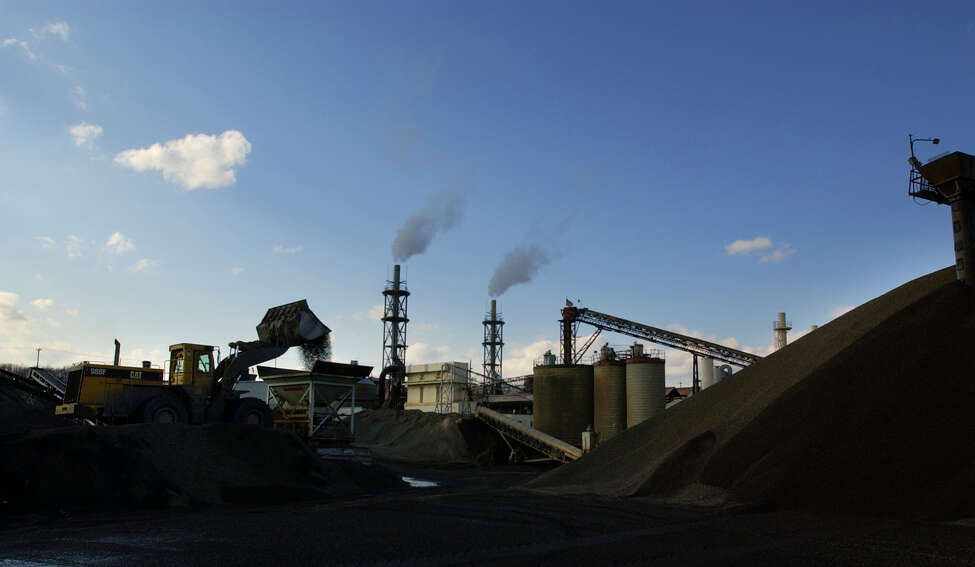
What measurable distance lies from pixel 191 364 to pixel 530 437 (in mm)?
18302

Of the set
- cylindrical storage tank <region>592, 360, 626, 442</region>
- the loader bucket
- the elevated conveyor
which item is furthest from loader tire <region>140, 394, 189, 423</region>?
cylindrical storage tank <region>592, 360, 626, 442</region>

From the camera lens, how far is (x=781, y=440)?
14.3 metres

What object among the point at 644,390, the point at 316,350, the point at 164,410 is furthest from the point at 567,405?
the point at 164,410

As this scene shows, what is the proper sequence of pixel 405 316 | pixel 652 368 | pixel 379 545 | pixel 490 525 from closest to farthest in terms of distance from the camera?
pixel 379 545, pixel 490 525, pixel 652 368, pixel 405 316

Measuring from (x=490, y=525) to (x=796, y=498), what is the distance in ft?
19.7

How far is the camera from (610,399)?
35562 millimetres

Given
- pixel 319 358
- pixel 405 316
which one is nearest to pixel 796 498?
pixel 319 358

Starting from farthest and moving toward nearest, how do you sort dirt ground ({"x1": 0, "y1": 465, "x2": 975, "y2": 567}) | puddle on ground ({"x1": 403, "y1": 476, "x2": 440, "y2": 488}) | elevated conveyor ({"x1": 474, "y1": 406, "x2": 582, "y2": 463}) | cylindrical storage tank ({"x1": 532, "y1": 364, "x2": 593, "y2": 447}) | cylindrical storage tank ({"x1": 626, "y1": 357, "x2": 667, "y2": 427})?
cylindrical storage tank ({"x1": 532, "y1": 364, "x2": 593, "y2": 447}) < cylindrical storage tank ({"x1": 626, "y1": 357, "x2": 667, "y2": 427}) < elevated conveyor ({"x1": 474, "y1": 406, "x2": 582, "y2": 463}) < puddle on ground ({"x1": 403, "y1": 476, "x2": 440, "y2": 488}) < dirt ground ({"x1": 0, "y1": 465, "x2": 975, "y2": 567})

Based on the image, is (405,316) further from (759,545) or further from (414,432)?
(759,545)

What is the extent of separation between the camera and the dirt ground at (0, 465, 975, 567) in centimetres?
864

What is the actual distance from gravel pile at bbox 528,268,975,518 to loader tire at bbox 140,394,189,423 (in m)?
11.2

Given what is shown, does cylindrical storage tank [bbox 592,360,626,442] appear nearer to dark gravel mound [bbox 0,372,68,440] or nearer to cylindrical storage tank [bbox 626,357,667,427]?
cylindrical storage tank [bbox 626,357,667,427]

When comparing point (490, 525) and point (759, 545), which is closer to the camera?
point (759, 545)

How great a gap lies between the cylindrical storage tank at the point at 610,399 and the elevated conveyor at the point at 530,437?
321cm
